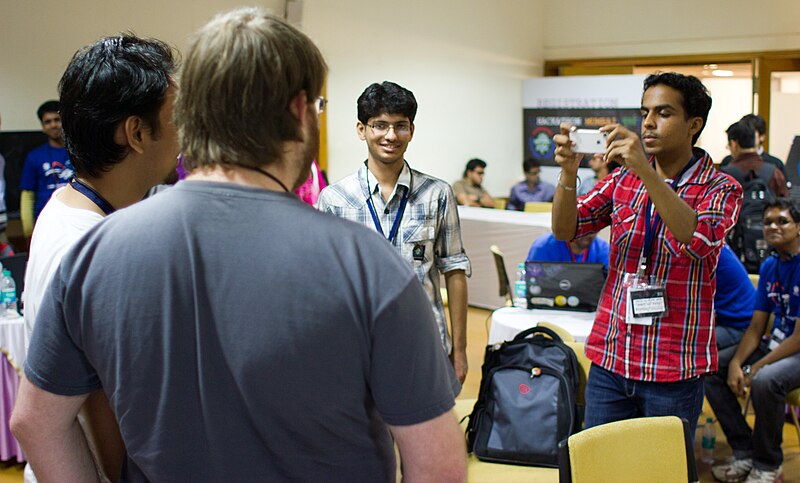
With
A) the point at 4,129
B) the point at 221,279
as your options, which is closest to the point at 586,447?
the point at 221,279

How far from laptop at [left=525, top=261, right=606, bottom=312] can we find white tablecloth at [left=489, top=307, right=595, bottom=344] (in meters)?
0.04

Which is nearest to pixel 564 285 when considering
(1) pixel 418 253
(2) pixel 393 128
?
(1) pixel 418 253

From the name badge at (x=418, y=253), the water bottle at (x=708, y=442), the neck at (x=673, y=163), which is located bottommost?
the water bottle at (x=708, y=442)

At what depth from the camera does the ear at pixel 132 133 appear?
4.61 ft

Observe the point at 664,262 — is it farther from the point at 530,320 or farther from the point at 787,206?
the point at 787,206

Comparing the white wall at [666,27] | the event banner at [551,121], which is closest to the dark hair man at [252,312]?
the event banner at [551,121]

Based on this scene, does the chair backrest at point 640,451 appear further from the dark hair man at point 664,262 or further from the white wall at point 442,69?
the white wall at point 442,69

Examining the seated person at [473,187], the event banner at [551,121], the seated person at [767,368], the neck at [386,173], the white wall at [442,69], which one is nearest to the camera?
the neck at [386,173]

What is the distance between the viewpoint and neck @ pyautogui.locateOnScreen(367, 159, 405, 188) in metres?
3.32

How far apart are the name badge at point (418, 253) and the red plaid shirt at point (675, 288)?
97cm

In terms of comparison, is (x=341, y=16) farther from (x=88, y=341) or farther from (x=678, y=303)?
(x=88, y=341)

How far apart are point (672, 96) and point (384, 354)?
5.44 feet

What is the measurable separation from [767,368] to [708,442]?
567 mm

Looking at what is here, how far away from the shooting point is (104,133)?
1.40m
